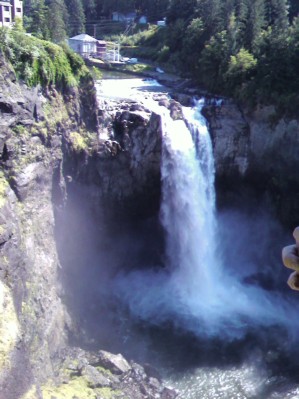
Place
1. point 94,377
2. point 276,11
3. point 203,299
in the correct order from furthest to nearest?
point 276,11 → point 203,299 → point 94,377

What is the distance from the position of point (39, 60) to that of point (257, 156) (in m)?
15.3

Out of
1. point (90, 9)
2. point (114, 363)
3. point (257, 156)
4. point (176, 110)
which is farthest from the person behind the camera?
point (90, 9)

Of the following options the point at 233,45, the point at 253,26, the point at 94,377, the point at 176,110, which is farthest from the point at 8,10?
the point at 94,377

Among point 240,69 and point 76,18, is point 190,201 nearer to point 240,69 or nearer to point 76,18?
point 240,69

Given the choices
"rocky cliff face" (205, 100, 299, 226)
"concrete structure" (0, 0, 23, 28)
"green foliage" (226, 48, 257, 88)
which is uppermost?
"concrete structure" (0, 0, 23, 28)

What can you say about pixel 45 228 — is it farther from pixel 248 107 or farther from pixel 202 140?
pixel 248 107

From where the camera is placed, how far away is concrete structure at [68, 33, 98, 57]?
44.1 metres

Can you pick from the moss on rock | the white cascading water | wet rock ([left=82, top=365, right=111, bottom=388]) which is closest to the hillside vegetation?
the white cascading water

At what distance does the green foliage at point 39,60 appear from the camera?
19.0 meters

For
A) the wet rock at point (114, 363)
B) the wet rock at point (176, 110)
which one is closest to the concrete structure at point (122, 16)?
the wet rock at point (176, 110)

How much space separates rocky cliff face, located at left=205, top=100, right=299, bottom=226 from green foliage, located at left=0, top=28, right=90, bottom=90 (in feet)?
31.3

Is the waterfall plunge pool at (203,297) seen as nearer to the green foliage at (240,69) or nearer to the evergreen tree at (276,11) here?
the green foliage at (240,69)

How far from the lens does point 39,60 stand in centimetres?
2012

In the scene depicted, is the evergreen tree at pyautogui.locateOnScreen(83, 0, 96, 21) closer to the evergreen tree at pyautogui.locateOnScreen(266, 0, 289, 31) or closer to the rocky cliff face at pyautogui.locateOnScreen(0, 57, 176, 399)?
the evergreen tree at pyautogui.locateOnScreen(266, 0, 289, 31)
